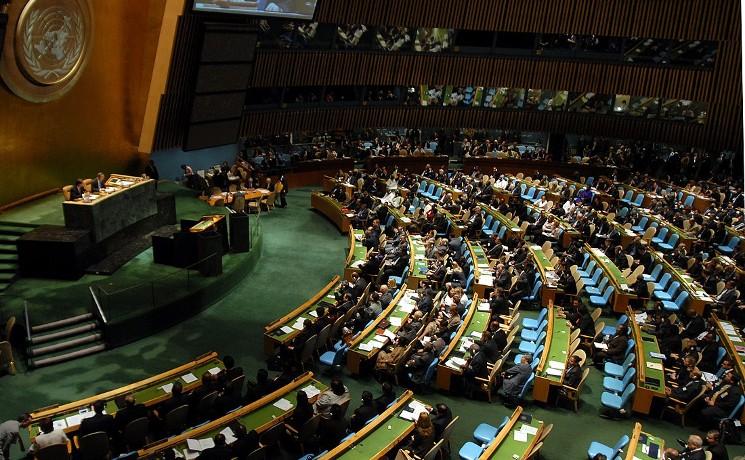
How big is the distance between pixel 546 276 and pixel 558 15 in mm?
13525

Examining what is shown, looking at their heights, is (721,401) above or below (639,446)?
above

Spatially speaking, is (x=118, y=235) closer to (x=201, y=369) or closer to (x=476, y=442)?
(x=201, y=369)

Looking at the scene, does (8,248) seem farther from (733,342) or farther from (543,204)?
(543,204)

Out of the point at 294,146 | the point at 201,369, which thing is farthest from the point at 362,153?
the point at 201,369

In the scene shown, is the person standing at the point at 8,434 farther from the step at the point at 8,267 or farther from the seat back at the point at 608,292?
the seat back at the point at 608,292

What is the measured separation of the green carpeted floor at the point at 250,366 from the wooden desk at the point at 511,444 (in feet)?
2.85

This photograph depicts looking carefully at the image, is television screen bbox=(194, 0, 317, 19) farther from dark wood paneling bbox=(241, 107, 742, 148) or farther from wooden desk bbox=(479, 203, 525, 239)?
wooden desk bbox=(479, 203, 525, 239)

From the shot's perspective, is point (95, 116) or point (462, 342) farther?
point (95, 116)

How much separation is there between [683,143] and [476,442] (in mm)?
19678

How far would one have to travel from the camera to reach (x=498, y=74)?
24.7 meters

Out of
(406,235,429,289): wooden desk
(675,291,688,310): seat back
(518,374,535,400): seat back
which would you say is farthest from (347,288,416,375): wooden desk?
(675,291,688,310): seat back

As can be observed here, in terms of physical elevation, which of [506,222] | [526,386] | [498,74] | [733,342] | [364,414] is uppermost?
[498,74]

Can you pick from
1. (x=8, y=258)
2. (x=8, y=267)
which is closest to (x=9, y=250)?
(x=8, y=258)

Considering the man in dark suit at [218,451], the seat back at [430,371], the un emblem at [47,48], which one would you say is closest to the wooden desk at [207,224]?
the un emblem at [47,48]
